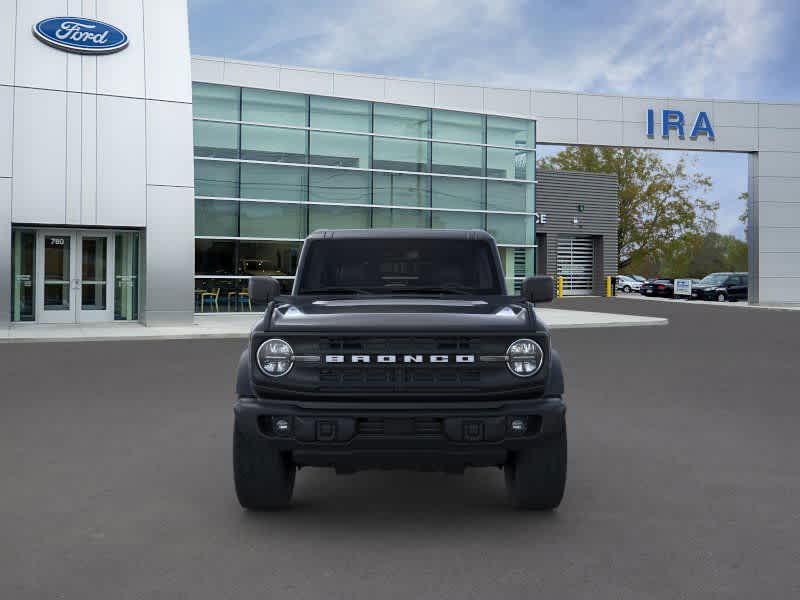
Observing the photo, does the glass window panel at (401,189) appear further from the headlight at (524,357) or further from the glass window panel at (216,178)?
the headlight at (524,357)

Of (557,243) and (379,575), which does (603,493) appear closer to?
(379,575)

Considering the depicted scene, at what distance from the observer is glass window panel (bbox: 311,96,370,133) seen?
30.1 meters

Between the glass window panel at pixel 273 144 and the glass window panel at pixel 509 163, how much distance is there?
24.7ft

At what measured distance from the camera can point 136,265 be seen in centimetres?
2491

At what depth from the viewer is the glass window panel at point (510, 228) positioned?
32.7m

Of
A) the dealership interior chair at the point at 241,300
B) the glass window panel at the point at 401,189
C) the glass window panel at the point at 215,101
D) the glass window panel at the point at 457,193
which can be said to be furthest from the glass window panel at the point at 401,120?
the dealership interior chair at the point at 241,300

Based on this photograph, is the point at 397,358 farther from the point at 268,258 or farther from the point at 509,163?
the point at 509,163

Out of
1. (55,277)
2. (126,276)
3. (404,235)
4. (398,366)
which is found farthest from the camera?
(126,276)

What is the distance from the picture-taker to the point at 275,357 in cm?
494

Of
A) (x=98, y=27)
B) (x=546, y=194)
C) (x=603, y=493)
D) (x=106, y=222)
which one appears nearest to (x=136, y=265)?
(x=106, y=222)

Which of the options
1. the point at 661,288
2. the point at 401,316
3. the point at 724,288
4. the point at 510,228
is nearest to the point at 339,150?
the point at 510,228

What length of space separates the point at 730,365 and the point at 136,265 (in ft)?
56.0

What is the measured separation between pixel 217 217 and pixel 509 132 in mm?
12197

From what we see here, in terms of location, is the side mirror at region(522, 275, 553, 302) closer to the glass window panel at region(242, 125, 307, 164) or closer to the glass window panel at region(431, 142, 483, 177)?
the glass window panel at region(242, 125, 307, 164)
